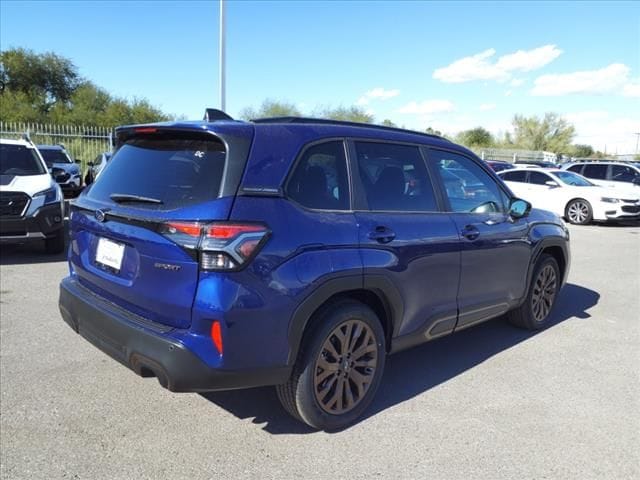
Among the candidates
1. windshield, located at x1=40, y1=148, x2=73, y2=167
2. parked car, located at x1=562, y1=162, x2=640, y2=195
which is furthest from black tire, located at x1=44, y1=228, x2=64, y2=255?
parked car, located at x1=562, y1=162, x2=640, y2=195

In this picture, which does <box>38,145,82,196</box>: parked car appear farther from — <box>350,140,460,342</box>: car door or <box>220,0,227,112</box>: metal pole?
<box>350,140,460,342</box>: car door

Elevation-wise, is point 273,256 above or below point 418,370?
above

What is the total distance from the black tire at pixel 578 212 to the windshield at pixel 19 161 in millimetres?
13509

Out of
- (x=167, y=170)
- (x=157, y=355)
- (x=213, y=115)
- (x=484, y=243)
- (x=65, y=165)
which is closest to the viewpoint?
(x=157, y=355)

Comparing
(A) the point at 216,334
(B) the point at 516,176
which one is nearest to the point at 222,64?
(B) the point at 516,176

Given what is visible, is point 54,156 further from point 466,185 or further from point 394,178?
point 394,178

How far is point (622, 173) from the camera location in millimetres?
16859

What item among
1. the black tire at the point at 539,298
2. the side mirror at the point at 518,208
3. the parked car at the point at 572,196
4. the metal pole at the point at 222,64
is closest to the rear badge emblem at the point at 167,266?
the side mirror at the point at 518,208

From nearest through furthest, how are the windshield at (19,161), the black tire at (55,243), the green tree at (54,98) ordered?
the black tire at (55,243), the windshield at (19,161), the green tree at (54,98)

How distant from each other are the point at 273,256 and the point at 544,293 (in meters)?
3.60

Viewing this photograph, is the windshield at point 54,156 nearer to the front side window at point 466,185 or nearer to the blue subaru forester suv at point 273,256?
the blue subaru forester suv at point 273,256

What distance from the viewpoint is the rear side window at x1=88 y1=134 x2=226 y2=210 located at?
2.67 m

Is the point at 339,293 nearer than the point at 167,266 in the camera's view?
No

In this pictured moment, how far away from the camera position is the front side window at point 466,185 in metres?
3.90
